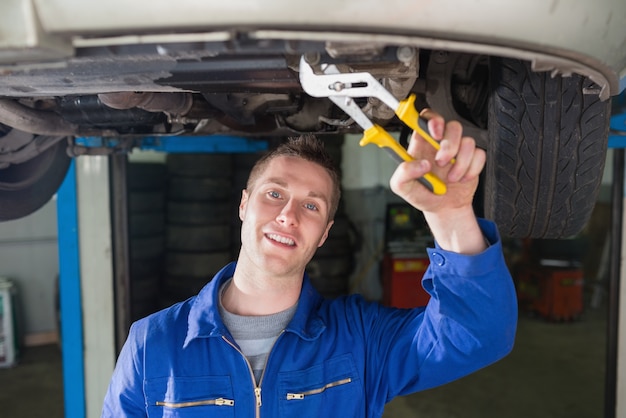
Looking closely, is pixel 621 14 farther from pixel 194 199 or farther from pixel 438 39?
pixel 194 199

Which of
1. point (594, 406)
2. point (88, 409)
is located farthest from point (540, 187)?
point (594, 406)

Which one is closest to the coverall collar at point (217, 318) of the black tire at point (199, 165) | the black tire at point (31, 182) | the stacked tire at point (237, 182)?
the black tire at point (31, 182)

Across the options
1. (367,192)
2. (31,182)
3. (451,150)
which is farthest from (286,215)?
(367,192)

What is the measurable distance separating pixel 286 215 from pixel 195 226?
2.48 metres

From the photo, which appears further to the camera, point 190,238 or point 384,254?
point 384,254

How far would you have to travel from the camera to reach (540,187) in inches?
42.7

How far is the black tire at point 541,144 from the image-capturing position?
979 mm

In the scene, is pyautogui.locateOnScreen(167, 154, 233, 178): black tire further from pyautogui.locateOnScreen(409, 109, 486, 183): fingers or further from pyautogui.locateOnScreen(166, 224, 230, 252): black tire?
pyautogui.locateOnScreen(409, 109, 486, 183): fingers

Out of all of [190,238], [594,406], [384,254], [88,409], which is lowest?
[594,406]

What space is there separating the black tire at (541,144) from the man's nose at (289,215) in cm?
43

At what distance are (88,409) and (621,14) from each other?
2.46 meters

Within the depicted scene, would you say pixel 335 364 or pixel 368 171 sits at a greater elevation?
pixel 368 171

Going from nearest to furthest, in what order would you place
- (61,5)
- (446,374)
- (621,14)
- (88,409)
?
(61,5) < (621,14) < (446,374) < (88,409)

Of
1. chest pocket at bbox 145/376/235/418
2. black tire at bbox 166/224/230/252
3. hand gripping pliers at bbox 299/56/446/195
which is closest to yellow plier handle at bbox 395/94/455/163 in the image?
hand gripping pliers at bbox 299/56/446/195
